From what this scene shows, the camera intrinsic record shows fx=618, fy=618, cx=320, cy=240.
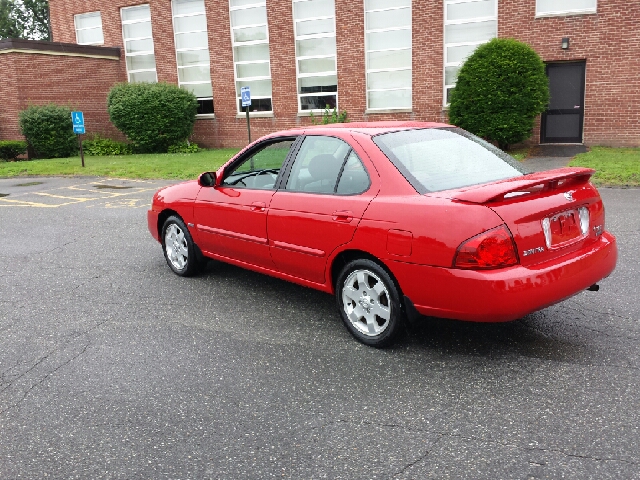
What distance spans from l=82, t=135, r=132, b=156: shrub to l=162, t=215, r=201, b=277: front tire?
1877 cm

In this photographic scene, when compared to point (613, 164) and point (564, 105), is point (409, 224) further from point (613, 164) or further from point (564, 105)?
point (564, 105)

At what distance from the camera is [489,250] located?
3645mm

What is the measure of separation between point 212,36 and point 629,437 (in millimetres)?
23085

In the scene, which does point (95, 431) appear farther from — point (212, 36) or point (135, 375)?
point (212, 36)

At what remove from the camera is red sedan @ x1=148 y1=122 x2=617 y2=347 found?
3.69 m

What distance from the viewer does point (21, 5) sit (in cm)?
5366

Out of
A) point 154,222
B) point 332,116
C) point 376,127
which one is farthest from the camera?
point 332,116

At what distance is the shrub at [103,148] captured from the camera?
23906 millimetres

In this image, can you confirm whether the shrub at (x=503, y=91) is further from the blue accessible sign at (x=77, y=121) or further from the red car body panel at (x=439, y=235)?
the red car body panel at (x=439, y=235)

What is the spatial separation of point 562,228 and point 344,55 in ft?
61.2

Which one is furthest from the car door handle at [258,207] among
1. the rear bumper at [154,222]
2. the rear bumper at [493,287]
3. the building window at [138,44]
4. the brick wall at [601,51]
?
the building window at [138,44]

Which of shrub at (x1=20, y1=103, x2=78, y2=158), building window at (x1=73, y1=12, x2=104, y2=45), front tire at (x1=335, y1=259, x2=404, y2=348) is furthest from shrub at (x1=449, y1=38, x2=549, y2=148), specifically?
building window at (x1=73, y1=12, x2=104, y2=45)

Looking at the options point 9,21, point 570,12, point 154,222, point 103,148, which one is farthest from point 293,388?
point 9,21

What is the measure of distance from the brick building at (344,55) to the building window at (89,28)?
46 mm
